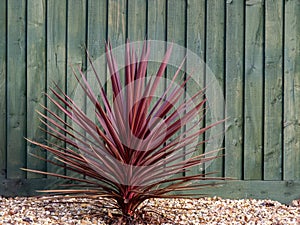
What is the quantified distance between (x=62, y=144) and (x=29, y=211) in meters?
0.64

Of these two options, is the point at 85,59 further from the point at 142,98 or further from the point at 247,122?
the point at 247,122

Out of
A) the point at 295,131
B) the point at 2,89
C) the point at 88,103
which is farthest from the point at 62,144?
the point at 295,131

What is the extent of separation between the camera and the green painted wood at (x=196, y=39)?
154 inches

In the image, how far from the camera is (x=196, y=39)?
393 cm

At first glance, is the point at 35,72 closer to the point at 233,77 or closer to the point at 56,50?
the point at 56,50

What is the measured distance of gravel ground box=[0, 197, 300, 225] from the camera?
3240 millimetres

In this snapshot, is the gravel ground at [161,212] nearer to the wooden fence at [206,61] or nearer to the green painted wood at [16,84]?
the wooden fence at [206,61]

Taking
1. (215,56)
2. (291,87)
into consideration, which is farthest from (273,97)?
(215,56)

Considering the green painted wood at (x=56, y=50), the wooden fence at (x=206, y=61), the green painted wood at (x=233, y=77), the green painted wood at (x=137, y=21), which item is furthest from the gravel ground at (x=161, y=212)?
the green painted wood at (x=137, y=21)

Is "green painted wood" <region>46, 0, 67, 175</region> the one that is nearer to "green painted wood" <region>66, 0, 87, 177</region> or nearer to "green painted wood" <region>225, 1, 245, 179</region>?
"green painted wood" <region>66, 0, 87, 177</region>

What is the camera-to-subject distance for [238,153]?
3939 millimetres

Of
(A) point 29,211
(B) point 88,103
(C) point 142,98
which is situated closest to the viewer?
(C) point 142,98

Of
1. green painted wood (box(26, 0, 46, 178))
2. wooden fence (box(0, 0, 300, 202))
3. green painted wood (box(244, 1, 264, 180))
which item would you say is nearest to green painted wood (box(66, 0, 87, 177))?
wooden fence (box(0, 0, 300, 202))

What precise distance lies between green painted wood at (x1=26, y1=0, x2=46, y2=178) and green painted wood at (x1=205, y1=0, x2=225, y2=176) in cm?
129
